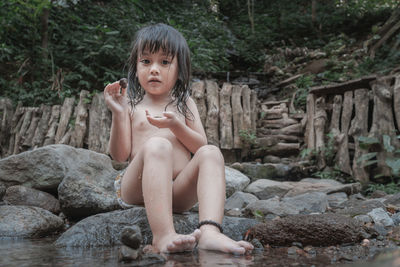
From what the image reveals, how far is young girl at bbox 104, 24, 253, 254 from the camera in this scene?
1741mm

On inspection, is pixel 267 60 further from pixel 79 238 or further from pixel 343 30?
pixel 79 238

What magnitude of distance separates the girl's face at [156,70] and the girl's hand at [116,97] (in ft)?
0.49

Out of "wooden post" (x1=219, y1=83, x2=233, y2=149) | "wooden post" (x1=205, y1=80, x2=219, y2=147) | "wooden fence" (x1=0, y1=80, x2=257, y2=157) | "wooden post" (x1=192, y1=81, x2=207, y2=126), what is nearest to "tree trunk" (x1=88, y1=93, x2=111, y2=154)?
"wooden fence" (x1=0, y1=80, x2=257, y2=157)

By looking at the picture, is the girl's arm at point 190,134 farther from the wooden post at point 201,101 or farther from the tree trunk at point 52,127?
the tree trunk at point 52,127

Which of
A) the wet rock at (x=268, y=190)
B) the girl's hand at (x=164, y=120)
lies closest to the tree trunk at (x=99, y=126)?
the wet rock at (x=268, y=190)

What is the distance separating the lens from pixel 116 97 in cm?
220

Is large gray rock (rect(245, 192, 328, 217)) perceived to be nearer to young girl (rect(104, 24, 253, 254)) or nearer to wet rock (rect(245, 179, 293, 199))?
wet rock (rect(245, 179, 293, 199))

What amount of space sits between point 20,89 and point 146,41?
695 cm

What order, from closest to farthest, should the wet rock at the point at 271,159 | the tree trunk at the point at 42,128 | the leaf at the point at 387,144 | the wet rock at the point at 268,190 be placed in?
the wet rock at the point at 268,190 < the leaf at the point at 387,144 < the tree trunk at the point at 42,128 < the wet rock at the point at 271,159

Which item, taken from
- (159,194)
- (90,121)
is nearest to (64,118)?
(90,121)

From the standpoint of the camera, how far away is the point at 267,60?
14.1m

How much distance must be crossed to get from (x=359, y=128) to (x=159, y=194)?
15.0 feet

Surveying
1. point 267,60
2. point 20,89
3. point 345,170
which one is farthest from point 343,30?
point 20,89

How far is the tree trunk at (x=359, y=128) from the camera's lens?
5324mm
